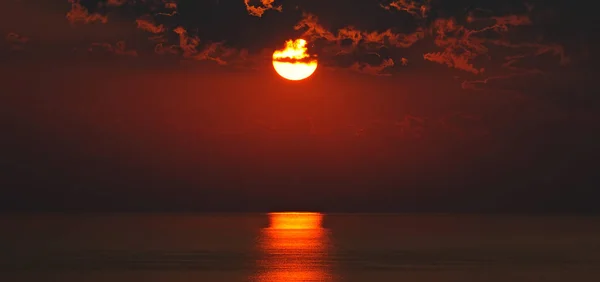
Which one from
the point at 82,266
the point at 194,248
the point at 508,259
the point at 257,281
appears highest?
the point at 194,248

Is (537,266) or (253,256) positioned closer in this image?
(537,266)

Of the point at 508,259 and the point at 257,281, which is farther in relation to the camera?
the point at 508,259

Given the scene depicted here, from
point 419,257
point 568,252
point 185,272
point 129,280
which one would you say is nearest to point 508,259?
point 419,257

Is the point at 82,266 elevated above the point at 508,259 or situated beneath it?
situated beneath

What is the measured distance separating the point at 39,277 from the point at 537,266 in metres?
30.0

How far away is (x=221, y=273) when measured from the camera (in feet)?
173

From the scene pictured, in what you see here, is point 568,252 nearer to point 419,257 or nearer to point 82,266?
point 419,257

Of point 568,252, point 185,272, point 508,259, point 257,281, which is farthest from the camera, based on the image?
point 568,252

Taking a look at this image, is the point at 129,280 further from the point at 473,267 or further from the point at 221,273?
the point at 473,267

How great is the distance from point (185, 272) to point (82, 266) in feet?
29.2

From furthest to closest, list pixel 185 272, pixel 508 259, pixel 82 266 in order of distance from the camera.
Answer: pixel 508 259, pixel 82 266, pixel 185 272

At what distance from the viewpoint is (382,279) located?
1969 inches

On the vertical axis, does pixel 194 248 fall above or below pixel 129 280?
above

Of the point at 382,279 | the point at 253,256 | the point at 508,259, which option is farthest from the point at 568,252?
the point at 382,279
